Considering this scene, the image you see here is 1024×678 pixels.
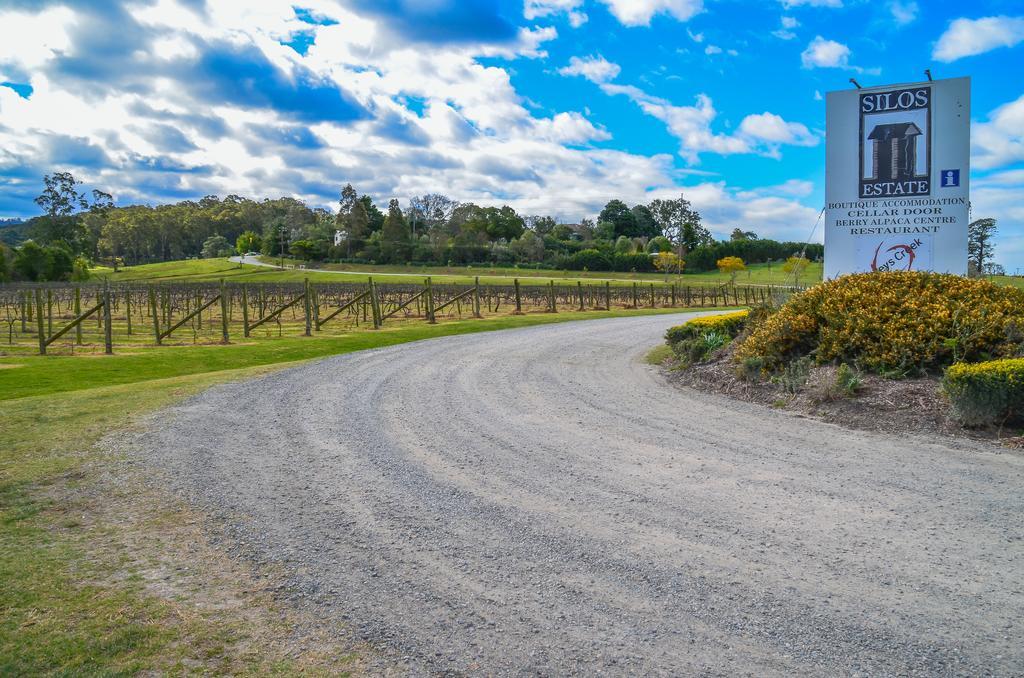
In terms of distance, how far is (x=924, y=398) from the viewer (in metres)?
7.90

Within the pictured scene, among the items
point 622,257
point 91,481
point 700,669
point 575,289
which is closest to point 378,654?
point 700,669

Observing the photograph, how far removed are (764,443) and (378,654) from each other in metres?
5.05

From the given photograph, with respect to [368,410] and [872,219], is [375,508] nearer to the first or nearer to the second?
[368,410]

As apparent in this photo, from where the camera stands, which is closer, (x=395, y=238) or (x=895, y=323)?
(x=895, y=323)

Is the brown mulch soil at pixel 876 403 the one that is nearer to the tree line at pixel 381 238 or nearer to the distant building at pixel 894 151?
the distant building at pixel 894 151

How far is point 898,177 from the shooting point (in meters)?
11.7

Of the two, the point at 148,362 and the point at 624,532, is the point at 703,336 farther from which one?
the point at 148,362

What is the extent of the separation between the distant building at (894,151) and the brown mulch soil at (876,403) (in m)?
4.73

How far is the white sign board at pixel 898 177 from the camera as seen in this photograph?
36.9 ft

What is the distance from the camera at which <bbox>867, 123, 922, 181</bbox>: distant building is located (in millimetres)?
11531

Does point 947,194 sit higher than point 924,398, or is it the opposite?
point 947,194

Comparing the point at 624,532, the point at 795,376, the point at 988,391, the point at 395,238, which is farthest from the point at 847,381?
the point at 395,238

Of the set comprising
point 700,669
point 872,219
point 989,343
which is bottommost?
point 700,669

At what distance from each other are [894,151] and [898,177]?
46 centimetres
